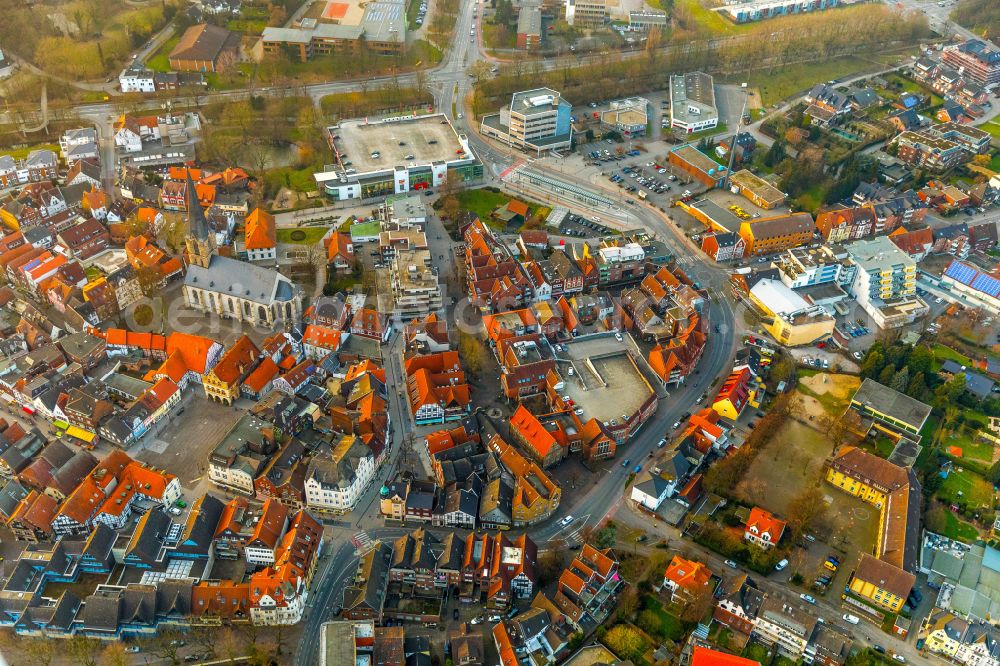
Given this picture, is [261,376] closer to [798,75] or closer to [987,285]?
[987,285]

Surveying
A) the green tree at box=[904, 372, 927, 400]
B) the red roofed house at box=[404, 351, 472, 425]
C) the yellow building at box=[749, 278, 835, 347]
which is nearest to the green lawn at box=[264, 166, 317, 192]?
the red roofed house at box=[404, 351, 472, 425]

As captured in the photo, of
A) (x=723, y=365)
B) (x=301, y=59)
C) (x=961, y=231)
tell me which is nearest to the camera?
(x=723, y=365)

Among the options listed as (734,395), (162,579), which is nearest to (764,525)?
(734,395)

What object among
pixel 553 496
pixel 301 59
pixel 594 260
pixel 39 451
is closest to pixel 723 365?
pixel 594 260

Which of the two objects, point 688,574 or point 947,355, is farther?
point 947,355

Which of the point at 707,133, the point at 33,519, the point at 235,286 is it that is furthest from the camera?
the point at 707,133

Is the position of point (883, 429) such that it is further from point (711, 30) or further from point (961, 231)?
point (711, 30)
